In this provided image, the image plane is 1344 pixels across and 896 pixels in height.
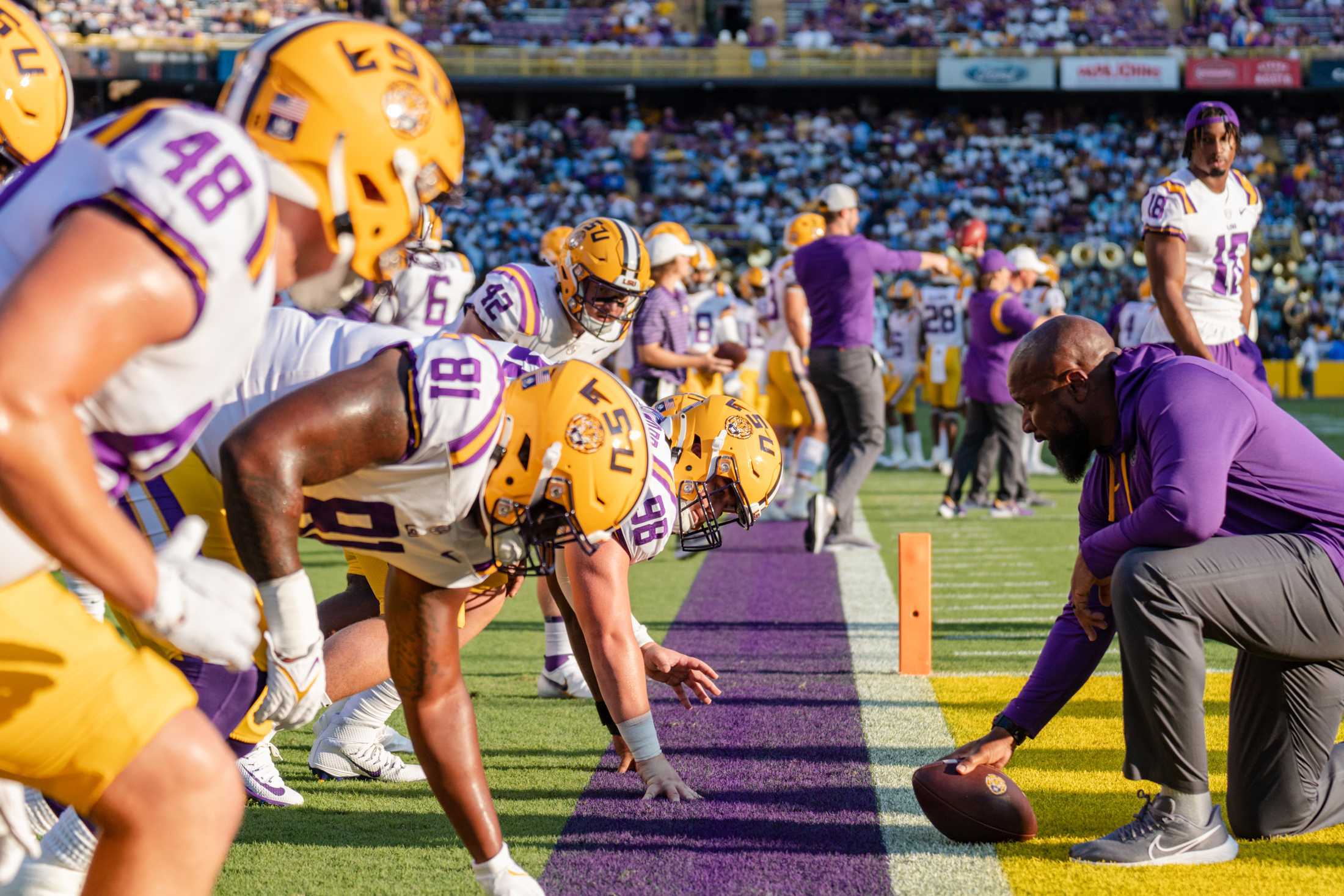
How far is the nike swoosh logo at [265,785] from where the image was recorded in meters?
3.80

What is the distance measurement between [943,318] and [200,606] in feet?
43.2

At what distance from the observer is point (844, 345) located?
8.86 m

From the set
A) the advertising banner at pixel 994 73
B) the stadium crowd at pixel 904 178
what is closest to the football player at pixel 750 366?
the stadium crowd at pixel 904 178

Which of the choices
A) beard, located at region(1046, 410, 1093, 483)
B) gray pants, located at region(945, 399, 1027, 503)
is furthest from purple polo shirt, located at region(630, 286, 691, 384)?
beard, located at region(1046, 410, 1093, 483)

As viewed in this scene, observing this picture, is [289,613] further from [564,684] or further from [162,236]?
[564,684]

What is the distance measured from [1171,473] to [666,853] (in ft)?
4.73

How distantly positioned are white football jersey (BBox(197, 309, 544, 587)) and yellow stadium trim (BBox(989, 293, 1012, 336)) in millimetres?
7794

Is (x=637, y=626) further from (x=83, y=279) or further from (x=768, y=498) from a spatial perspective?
(x=83, y=279)

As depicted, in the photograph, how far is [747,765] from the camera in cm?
416

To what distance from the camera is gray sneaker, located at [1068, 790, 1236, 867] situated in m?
3.20

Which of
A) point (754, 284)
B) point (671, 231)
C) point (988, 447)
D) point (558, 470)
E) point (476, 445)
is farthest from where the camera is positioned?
point (754, 284)

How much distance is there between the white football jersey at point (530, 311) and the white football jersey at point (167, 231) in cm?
289

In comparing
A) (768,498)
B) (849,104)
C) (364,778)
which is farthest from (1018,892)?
(849,104)

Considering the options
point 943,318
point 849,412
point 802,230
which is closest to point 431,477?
point 849,412
